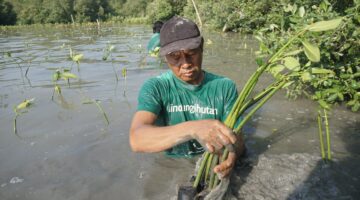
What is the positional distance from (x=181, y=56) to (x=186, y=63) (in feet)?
0.35

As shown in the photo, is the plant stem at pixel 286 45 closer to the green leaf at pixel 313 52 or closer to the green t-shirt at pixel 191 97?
the green leaf at pixel 313 52

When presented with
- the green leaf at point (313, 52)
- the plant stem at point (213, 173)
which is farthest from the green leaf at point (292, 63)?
the plant stem at point (213, 173)

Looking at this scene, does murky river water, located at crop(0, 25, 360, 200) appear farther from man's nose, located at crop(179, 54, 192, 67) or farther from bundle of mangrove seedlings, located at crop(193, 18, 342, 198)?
man's nose, located at crop(179, 54, 192, 67)

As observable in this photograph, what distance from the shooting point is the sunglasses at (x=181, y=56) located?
2566 mm

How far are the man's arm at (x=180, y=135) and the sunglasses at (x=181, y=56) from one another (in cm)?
57

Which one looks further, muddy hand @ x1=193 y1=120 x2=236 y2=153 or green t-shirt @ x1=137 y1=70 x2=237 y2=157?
green t-shirt @ x1=137 y1=70 x2=237 y2=157

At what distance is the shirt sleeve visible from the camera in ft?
9.02

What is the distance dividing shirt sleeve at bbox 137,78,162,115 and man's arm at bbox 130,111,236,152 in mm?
227

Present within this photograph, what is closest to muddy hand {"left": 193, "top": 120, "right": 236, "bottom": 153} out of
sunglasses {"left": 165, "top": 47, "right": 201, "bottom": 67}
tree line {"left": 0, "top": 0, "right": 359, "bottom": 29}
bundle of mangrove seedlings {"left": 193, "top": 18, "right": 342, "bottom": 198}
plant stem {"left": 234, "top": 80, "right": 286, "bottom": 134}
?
bundle of mangrove seedlings {"left": 193, "top": 18, "right": 342, "bottom": 198}

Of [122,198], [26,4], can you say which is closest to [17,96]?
[122,198]

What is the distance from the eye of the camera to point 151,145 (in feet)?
7.09

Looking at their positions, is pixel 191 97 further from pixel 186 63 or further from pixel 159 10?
pixel 159 10

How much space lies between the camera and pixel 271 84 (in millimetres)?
2209

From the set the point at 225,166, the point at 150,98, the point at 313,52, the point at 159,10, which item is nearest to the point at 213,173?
the point at 225,166
